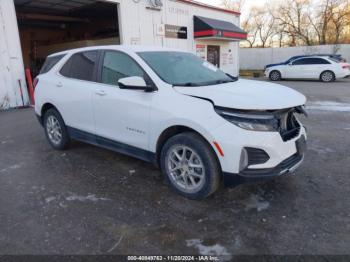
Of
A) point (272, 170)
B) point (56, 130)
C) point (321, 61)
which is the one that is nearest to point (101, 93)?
point (56, 130)

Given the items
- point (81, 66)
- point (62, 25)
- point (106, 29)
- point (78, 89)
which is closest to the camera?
point (78, 89)

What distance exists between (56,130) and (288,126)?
12.3 ft

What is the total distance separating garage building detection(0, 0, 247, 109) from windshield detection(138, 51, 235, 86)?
7898mm

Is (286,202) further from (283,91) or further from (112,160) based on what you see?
(112,160)

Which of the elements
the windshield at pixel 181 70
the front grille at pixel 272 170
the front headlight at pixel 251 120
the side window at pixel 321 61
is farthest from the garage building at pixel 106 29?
the front grille at pixel 272 170

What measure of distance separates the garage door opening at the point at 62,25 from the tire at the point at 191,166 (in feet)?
43.1

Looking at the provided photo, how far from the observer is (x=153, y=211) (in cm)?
306

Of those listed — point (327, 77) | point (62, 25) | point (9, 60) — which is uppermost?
point (62, 25)

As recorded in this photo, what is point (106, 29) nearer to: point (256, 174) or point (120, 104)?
point (120, 104)

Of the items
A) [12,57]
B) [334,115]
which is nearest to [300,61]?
[334,115]

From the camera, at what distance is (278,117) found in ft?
9.78

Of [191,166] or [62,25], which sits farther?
[62,25]

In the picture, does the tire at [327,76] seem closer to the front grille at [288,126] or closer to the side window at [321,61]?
the side window at [321,61]

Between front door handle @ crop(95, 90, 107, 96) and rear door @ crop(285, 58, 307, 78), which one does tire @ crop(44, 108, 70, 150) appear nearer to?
front door handle @ crop(95, 90, 107, 96)
